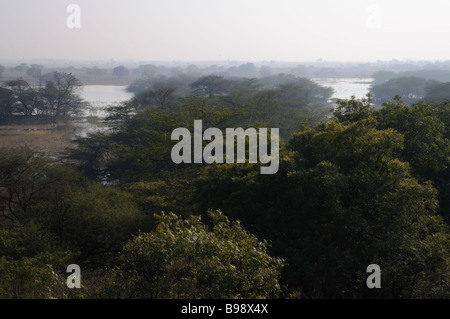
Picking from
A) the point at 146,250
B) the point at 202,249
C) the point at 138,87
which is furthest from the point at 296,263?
the point at 138,87

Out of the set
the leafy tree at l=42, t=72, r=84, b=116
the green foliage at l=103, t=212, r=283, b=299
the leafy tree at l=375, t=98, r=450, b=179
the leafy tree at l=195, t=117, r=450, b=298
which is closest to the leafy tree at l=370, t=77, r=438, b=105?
the leafy tree at l=42, t=72, r=84, b=116

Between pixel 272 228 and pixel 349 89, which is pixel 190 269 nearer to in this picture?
pixel 272 228

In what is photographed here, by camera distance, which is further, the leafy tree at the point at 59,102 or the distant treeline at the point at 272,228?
the leafy tree at the point at 59,102

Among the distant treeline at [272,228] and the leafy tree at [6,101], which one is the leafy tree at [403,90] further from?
the distant treeline at [272,228]

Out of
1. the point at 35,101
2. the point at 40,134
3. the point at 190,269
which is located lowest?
the point at 40,134

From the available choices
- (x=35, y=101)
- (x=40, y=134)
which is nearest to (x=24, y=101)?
(x=35, y=101)

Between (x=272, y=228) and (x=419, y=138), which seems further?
(x=419, y=138)

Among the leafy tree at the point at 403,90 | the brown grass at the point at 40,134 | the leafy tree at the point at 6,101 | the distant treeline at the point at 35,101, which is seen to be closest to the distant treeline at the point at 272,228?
the brown grass at the point at 40,134

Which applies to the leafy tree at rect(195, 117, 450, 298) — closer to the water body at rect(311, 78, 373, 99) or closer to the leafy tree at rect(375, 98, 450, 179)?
the leafy tree at rect(375, 98, 450, 179)
